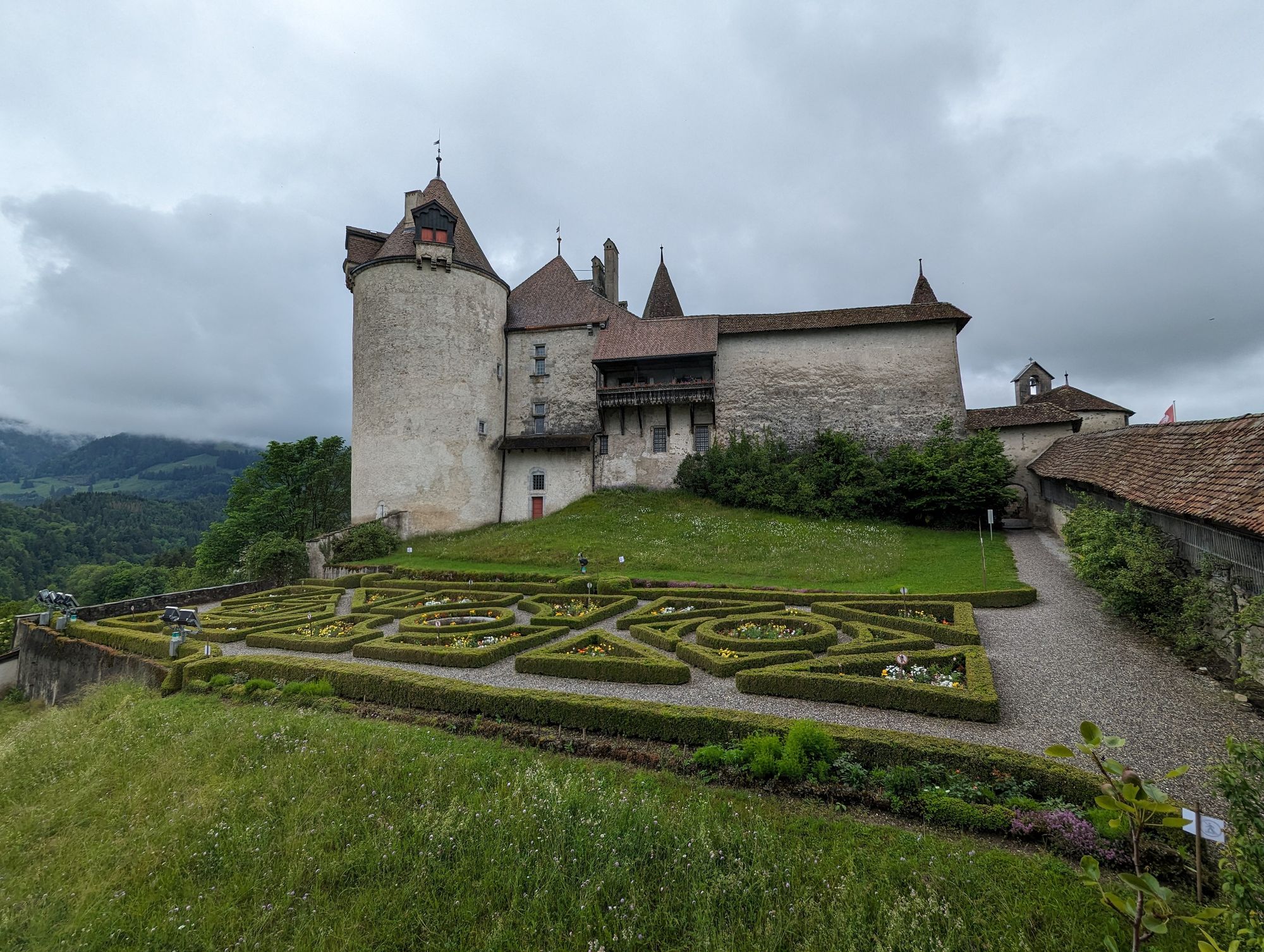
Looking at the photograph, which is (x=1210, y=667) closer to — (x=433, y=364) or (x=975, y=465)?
(x=975, y=465)

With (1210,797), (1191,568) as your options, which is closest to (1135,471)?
(1191,568)

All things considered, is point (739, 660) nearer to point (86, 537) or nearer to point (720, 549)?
point (720, 549)

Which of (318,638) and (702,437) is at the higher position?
(702,437)

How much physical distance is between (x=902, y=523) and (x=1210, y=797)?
74.7ft

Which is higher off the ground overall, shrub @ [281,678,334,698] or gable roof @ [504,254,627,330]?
gable roof @ [504,254,627,330]

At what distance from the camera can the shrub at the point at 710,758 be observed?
6.80m

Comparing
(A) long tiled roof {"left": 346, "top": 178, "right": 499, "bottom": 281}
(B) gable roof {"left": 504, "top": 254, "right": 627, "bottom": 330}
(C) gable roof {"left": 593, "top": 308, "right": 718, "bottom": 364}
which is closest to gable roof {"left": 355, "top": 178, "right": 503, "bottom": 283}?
(A) long tiled roof {"left": 346, "top": 178, "right": 499, "bottom": 281}

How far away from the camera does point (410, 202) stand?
32219 mm

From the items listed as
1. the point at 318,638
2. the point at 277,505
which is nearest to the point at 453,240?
the point at 277,505

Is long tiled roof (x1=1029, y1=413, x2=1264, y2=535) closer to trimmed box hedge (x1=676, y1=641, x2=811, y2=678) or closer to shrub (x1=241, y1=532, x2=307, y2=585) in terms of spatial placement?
trimmed box hedge (x1=676, y1=641, x2=811, y2=678)

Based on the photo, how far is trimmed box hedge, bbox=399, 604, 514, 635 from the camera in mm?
13008

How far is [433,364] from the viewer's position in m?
30.3

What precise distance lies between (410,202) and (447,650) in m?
29.8

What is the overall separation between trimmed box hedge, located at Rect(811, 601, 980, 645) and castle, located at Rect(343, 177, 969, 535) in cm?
1934
